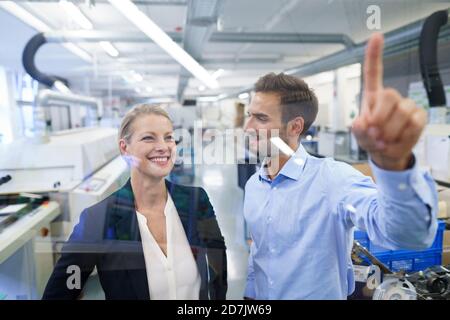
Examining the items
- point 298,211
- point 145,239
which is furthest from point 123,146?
point 298,211

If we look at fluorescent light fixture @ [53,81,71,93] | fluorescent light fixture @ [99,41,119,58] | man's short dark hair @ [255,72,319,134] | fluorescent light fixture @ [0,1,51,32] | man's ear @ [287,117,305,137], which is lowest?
man's ear @ [287,117,305,137]

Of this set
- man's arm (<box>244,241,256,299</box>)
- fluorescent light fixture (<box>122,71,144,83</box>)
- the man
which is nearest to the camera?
the man

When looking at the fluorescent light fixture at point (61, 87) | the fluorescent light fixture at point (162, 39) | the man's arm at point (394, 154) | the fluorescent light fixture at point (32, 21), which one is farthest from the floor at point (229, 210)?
the fluorescent light fixture at point (32, 21)

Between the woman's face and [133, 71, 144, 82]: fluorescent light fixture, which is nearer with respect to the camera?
the woman's face

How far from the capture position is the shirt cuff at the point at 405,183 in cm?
52

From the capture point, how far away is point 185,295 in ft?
2.52

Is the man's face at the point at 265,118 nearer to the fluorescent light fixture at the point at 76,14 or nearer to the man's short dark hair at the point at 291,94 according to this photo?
the man's short dark hair at the point at 291,94

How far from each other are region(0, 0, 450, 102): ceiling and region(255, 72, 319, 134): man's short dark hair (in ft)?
0.36

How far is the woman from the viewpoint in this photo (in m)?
0.79

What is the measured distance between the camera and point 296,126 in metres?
0.83

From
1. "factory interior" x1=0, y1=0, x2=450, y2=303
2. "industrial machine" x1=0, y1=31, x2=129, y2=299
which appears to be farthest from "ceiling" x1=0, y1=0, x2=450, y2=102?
"industrial machine" x1=0, y1=31, x2=129, y2=299

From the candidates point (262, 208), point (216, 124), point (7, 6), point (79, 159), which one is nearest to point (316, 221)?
point (262, 208)

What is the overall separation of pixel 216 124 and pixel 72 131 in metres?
1.50

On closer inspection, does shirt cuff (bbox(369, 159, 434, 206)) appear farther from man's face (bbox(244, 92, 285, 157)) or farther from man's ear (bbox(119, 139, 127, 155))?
man's ear (bbox(119, 139, 127, 155))
